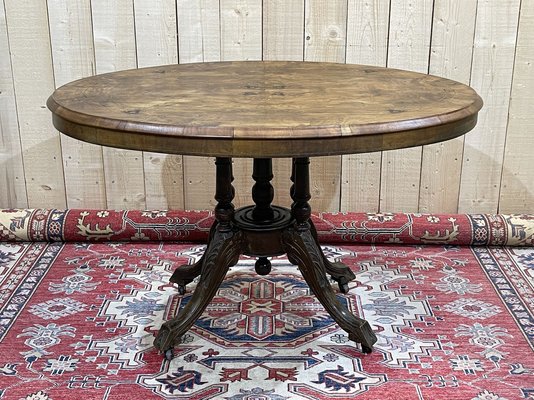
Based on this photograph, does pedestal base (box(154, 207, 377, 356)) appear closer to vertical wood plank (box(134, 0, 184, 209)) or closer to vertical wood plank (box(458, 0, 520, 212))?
vertical wood plank (box(134, 0, 184, 209))

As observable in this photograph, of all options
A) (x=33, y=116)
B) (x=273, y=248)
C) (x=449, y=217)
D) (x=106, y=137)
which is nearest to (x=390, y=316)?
(x=273, y=248)

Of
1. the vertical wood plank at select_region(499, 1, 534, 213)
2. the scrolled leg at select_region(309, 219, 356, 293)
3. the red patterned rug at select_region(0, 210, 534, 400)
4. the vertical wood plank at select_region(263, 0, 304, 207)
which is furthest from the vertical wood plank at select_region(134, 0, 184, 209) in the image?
the vertical wood plank at select_region(499, 1, 534, 213)

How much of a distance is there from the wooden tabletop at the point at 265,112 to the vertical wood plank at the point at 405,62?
0.62 meters

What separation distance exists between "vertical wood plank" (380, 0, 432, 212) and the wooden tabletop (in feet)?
2.05

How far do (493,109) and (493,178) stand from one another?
0.94ft

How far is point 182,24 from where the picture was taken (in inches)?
106

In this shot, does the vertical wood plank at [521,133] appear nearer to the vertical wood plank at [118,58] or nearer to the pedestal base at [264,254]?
the pedestal base at [264,254]

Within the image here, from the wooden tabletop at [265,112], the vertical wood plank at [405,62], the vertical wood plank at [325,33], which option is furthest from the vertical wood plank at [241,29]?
the wooden tabletop at [265,112]

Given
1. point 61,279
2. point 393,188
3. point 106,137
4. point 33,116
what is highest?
point 106,137

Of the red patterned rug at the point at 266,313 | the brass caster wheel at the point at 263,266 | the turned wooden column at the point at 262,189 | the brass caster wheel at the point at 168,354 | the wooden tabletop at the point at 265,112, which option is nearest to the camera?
the wooden tabletop at the point at 265,112

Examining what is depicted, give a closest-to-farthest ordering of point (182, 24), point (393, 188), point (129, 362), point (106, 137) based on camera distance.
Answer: point (106, 137) < point (129, 362) < point (182, 24) < point (393, 188)

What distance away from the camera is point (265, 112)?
5.32 feet

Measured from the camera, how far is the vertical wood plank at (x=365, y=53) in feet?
8.73

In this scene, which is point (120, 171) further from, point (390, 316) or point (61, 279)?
point (390, 316)
